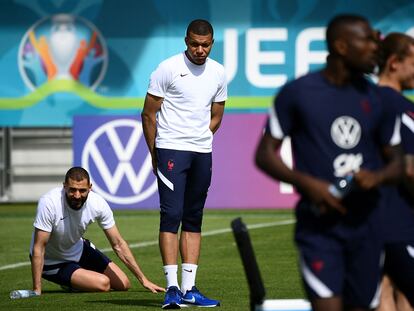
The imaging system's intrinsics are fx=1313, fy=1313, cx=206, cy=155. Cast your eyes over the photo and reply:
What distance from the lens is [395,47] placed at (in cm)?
716

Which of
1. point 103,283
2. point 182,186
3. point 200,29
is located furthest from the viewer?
point 103,283

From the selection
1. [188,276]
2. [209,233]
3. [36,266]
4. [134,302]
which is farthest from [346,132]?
[209,233]

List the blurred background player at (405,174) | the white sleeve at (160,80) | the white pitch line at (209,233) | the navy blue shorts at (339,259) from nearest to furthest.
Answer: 1. the navy blue shorts at (339,259)
2. the blurred background player at (405,174)
3. the white sleeve at (160,80)
4. the white pitch line at (209,233)

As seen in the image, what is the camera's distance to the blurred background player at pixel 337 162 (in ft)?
19.9

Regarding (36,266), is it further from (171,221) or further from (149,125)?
(149,125)

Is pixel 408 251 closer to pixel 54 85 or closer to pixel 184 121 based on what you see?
pixel 184 121

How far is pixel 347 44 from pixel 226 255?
887 cm

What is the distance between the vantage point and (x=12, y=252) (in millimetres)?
15688

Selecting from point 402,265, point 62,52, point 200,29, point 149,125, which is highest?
point 62,52

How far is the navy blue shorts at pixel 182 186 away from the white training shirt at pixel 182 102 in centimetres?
8

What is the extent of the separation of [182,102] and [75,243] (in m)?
2.20

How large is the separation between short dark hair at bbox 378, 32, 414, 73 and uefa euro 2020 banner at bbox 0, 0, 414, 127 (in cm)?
1752

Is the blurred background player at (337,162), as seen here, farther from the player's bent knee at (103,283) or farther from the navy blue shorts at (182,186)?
the player's bent knee at (103,283)

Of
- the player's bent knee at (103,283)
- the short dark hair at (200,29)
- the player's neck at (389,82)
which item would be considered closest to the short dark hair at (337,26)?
the player's neck at (389,82)
